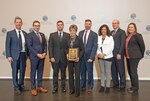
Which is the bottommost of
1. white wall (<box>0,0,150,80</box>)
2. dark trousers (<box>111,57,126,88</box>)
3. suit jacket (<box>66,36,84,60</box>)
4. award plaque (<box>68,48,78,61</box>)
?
dark trousers (<box>111,57,126,88</box>)

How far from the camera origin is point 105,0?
675cm

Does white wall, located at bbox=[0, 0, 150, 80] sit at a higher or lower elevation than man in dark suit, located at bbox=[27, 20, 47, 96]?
higher

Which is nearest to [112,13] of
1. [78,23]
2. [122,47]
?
[78,23]

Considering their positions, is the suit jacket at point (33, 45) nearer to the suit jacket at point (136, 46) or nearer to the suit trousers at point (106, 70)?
the suit trousers at point (106, 70)

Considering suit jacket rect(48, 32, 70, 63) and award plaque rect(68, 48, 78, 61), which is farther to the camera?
suit jacket rect(48, 32, 70, 63)

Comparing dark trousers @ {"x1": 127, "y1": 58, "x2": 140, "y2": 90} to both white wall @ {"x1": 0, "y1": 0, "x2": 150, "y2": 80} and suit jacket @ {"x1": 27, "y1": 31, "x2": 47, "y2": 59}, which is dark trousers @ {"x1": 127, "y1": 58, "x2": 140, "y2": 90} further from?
suit jacket @ {"x1": 27, "y1": 31, "x2": 47, "y2": 59}

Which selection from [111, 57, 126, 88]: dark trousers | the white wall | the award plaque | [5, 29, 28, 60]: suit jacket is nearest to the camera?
the award plaque

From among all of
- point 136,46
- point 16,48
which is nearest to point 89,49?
point 136,46

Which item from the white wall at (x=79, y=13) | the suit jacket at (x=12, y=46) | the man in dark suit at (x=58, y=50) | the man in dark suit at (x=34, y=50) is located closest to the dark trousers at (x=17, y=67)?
the suit jacket at (x=12, y=46)

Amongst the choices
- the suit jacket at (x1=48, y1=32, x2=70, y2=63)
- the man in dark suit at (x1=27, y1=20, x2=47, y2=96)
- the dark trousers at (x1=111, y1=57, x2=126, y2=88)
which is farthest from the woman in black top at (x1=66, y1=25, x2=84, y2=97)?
the dark trousers at (x1=111, y1=57, x2=126, y2=88)

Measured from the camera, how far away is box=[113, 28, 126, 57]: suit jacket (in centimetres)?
541

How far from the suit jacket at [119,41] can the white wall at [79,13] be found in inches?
52.0

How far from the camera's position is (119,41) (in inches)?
216

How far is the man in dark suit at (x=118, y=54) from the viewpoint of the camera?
542 cm
